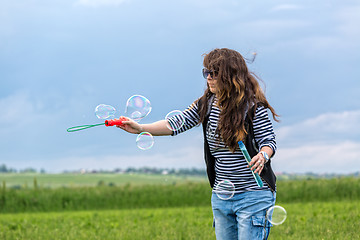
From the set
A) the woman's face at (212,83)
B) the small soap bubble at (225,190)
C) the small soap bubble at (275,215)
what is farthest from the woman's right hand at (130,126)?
the small soap bubble at (275,215)

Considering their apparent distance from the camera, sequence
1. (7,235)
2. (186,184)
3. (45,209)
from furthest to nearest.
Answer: (186,184) < (45,209) < (7,235)

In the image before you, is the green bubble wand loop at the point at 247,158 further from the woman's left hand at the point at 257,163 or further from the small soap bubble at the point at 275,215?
the small soap bubble at the point at 275,215

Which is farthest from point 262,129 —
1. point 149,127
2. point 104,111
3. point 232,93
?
point 104,111

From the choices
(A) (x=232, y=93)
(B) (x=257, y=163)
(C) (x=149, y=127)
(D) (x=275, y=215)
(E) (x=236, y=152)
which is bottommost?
(D) (x=275, y=215)

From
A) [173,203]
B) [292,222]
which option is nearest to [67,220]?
[292,222]

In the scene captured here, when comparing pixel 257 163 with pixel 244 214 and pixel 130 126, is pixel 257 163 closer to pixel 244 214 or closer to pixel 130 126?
pixel 244 214

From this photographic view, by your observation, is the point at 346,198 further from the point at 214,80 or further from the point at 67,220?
the point at 214,80

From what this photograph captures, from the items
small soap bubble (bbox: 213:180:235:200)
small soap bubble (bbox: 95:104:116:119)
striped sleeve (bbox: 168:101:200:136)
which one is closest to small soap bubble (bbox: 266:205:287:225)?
small soap bubble (bbox: 213:180:235:200)

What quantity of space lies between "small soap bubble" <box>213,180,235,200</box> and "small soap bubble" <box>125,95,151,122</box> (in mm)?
1060

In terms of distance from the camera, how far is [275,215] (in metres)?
4.62

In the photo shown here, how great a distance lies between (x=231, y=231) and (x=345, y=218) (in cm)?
584

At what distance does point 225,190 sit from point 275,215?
0.55m

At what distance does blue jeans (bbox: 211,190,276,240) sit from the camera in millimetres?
4406

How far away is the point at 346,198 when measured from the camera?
18891 mm
